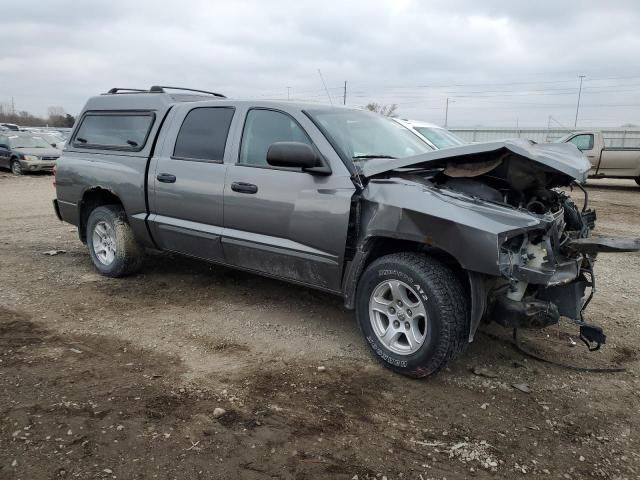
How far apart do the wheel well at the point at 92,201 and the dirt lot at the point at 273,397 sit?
1.00 metres

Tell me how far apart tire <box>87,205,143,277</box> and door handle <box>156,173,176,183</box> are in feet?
2.88

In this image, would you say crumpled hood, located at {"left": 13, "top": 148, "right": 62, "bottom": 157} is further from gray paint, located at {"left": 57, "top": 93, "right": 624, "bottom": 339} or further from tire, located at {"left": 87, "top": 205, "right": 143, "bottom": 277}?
tire, located at {"left": 87, "top": 205, "right": 143, "bottom": 277}

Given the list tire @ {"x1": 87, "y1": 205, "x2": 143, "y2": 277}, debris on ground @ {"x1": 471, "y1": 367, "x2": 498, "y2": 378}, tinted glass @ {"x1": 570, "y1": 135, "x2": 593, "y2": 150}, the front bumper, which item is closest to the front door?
debris on ground @ {"x1": 471, "y1": 367, "x2": 498, "y2": 378}

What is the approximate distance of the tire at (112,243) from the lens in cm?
564

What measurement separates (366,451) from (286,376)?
3.19 feet

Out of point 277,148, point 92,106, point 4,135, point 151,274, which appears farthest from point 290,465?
point 4,135

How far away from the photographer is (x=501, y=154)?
3438 mm

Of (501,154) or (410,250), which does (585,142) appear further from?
Result: (410,250)

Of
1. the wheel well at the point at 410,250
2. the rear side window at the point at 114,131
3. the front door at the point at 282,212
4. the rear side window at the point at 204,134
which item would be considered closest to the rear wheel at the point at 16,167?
the rear side window at the point at 114,131

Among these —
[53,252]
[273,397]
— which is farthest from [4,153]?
[273,397]

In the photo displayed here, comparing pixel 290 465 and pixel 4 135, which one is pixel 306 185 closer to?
pixel 290 465

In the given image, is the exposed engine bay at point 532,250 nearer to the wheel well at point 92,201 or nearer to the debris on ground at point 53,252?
the wheel well at point 92,201

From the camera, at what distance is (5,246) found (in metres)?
7.36

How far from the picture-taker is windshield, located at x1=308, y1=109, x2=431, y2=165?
416 cm
